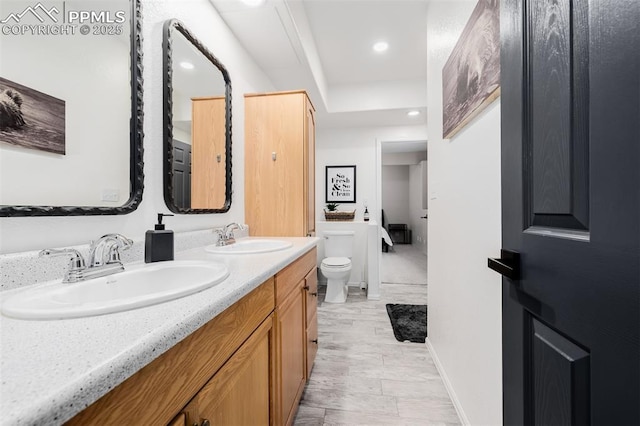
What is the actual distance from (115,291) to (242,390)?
1.52 ft

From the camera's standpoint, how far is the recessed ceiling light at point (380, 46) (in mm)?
2412

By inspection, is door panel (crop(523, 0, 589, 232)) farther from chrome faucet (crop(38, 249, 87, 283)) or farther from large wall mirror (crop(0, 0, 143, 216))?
large wall mirror (crop(0, 0, 143, 216))

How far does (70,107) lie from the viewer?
836mm

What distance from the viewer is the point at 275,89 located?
2684 millimetres

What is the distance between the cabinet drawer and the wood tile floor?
2.34 feet

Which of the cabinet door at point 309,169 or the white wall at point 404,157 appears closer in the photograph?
the cabinet door at point 309,169

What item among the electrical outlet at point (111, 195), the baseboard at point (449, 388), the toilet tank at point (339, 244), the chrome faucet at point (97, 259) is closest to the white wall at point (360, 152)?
the toilet tank at point (339, 244)

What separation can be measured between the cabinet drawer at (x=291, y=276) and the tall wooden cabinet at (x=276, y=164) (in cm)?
51

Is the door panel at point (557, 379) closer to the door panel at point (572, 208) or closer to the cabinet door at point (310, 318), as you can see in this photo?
the door panel at point (572, 208)

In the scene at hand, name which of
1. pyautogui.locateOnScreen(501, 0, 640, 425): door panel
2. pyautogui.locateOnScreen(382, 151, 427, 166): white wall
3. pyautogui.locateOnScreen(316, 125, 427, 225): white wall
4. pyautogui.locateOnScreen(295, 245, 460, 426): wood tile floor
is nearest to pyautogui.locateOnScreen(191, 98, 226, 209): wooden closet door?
pyautogui.locateOnScreen(295, 245, 460, 426): wood tile floor

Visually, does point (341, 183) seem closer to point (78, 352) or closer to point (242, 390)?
point (242, 390)

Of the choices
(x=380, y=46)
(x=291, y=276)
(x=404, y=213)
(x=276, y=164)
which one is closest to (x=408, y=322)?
(x=291, y=276)

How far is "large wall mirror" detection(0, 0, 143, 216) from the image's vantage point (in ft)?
2.31

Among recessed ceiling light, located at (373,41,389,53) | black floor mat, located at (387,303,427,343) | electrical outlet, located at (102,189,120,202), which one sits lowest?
black floor mat, located at (387,303,427,343)
